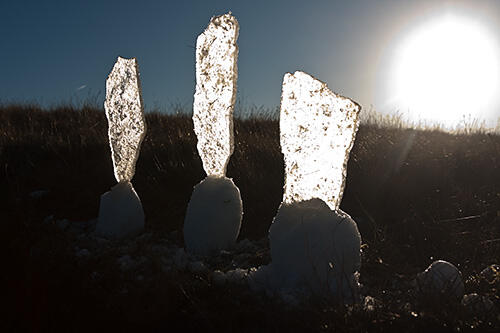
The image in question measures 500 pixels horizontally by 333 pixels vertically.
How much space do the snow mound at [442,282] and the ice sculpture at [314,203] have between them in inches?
15.3

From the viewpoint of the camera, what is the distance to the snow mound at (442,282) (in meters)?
2.69

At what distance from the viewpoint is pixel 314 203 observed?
9.75ft

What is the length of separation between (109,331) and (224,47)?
217 cm

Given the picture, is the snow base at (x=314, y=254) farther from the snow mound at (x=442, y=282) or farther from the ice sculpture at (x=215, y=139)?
the ice sculpture at (x=215, y=139)

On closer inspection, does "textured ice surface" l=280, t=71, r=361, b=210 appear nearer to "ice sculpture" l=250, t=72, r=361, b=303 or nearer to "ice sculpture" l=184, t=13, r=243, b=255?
"ice sculpture" l=250, t=72, r=361, b=303

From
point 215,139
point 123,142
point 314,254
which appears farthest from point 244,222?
point 314,254

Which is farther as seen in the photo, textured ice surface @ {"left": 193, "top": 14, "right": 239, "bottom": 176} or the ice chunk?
textured ice surface @ {"left": 193, "top": 14, "right": 239, "bottom": 176}

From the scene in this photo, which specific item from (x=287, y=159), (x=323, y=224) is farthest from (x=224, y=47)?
(x=323, y=224)

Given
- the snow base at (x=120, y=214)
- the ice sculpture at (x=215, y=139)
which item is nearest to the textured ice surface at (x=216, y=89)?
the ice sculpture at (x=215, y=139)

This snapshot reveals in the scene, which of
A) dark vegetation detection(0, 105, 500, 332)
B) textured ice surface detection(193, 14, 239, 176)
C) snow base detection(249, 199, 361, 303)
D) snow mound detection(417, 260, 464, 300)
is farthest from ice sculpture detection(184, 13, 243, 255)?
snow mound detection(417, 260, 464, 300)

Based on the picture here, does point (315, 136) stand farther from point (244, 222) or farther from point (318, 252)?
point (244, 222)

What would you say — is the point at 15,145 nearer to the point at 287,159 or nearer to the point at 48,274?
the point at 48,274

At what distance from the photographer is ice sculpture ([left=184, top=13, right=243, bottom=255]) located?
3697 mm

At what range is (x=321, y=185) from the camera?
3.08 meters
